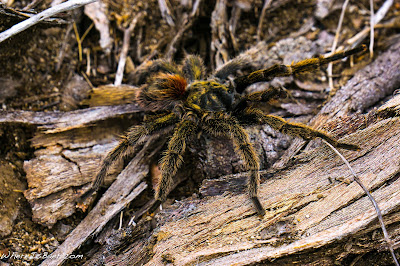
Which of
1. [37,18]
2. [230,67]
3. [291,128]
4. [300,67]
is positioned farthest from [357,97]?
[37,18]

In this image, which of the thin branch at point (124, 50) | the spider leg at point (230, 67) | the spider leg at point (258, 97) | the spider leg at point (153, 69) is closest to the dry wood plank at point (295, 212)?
the spider leg at point (258, 97)

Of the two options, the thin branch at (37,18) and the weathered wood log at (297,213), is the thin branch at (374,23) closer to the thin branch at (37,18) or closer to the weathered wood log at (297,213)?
the weathered wood log at (297,213)

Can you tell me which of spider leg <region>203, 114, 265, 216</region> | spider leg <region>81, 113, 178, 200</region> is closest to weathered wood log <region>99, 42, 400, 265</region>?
spider leg <region>203, 114, 265, 216</region>

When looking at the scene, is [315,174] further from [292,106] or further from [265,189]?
[292,106]

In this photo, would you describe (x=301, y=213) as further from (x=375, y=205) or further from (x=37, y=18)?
(x=37, y=18)

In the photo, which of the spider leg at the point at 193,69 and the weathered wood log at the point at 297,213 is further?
the spider leg at the point at 193,69

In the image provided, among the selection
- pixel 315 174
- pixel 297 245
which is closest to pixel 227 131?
pixel 315 174

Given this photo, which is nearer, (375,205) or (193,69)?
(375,205)
